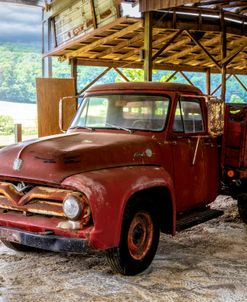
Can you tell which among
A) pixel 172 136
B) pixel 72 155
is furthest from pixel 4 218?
pixel 172 136

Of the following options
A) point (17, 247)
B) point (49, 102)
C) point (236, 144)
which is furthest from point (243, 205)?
point (49, 102)

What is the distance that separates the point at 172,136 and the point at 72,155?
1.40 m

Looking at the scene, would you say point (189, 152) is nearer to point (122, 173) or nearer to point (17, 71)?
point (122, 173)

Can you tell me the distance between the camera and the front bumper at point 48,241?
14.4 ft

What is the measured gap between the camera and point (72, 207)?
14.4 ft

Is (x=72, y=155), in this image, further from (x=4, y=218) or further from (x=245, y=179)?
(x=245, y=179)

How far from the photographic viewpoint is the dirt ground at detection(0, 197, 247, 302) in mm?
4508

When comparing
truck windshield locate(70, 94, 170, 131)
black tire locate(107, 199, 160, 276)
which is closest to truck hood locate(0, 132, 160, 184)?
truck windshield locate(70, 94, 170, 131)

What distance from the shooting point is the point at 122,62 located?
15438 mm

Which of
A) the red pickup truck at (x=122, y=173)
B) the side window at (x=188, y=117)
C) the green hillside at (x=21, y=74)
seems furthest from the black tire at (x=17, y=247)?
the green hillside at (x=21, y=74)

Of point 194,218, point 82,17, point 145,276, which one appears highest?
point 82,17

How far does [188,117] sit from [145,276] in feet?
6.60

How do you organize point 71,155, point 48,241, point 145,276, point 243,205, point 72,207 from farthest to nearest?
1. point 243,205
2. point 145,276
3. point 71,155
4. point 48,241
5. point 72,207

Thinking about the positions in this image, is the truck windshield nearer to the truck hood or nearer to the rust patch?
the truck hood
